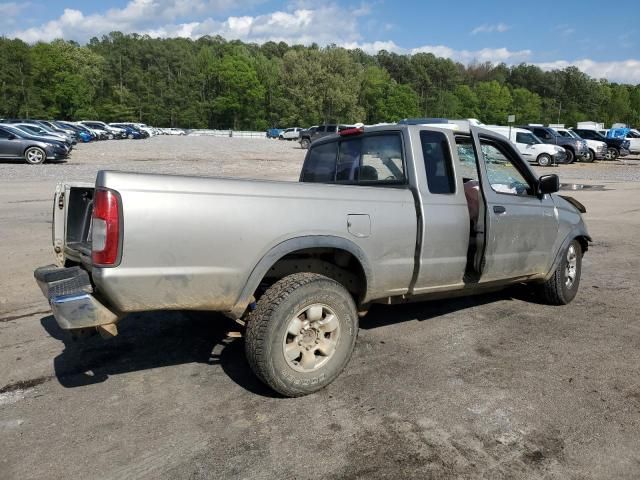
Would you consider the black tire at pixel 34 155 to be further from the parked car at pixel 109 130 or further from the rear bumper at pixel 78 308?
the parked car at pixel 109 130

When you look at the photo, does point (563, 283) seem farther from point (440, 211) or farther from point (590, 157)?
point (590, 157)

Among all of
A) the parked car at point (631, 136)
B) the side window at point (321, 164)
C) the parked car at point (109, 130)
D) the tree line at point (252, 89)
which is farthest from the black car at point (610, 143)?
the tree line at point (252, 89)

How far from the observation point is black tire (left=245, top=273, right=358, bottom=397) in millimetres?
3352

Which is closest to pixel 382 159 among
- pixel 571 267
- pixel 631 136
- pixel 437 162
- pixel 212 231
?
pixel 437 162

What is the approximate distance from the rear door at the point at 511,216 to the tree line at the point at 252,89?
302 feet

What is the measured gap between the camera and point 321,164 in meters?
5.09

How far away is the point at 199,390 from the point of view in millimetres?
3670

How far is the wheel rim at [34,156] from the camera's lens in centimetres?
2331

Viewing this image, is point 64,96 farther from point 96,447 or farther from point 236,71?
point 96,447

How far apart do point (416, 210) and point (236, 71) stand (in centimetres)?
10992

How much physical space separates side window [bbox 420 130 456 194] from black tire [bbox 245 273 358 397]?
1.26 meters

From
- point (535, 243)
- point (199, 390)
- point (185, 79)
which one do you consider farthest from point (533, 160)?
point (185, 79)

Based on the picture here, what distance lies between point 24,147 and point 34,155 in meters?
0.51

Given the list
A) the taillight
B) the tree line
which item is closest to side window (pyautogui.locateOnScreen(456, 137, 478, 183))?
the taillight
